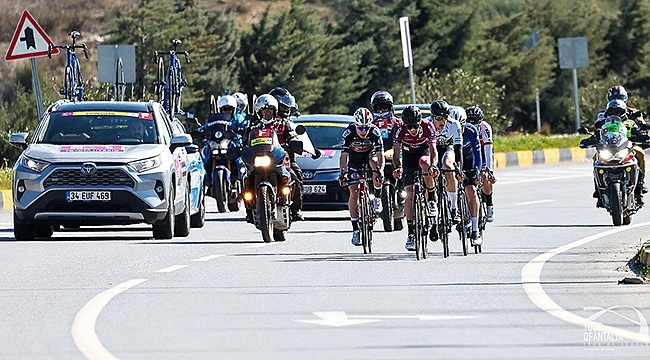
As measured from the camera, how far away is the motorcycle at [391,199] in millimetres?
21812

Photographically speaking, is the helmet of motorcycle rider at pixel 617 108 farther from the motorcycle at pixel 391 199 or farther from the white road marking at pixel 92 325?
the white road marking at pixel 92 325

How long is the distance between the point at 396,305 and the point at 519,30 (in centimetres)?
5179

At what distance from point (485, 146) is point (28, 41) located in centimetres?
945

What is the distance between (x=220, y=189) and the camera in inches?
1054

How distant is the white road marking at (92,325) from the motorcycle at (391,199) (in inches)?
281

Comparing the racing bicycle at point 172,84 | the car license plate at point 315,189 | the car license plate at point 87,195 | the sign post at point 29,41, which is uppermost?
the sign post at point 29,41

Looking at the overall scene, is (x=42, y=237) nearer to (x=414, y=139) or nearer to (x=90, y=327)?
(x=414, y=139)

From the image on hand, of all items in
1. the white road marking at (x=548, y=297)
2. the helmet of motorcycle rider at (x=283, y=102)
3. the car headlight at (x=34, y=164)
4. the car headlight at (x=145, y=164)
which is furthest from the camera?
the helmet of motorcycle rider at (x=283, y=102)

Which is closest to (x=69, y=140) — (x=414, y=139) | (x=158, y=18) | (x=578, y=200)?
(x=414, y=139)

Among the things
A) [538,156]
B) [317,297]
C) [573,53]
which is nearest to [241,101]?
[317,297]

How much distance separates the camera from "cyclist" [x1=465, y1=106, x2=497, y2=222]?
20438mm

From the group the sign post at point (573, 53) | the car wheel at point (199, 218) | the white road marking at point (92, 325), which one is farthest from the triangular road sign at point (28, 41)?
the sign post at point (573, 53)

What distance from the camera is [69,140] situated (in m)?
20.9

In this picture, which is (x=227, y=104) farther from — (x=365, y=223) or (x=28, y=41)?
(x=365, y=223)
